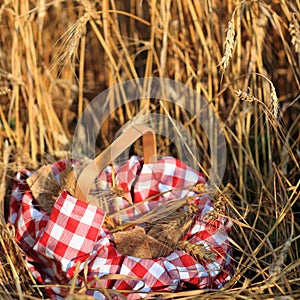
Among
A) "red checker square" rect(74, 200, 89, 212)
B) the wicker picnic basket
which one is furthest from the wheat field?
"red checker square" rect(74, 200, 89, 212)

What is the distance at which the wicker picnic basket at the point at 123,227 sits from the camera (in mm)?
825

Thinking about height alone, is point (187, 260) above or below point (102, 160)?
below

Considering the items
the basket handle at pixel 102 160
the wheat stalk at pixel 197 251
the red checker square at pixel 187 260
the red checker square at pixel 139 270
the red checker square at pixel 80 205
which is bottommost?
the red checker square at pixel 187 260

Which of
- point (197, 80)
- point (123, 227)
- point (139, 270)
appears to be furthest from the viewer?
point (197, 80)

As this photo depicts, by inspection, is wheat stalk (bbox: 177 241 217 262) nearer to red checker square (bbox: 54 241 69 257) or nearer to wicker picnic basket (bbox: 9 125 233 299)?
wicker picnic basket (bbox: 9 125 233 299)

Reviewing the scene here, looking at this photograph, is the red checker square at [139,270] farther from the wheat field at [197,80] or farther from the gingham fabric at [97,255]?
the wheat field at [197,80]

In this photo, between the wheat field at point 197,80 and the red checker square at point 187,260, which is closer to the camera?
the red checker square at point 187,260

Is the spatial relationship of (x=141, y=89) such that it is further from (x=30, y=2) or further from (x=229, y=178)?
(x=30, y=2)

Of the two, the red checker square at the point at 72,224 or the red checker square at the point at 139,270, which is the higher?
the red checker square at the point at 72,224

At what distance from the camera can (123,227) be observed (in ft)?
3.18

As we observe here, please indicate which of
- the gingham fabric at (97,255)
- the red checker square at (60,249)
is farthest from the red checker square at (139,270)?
the red checker square at (60,249)

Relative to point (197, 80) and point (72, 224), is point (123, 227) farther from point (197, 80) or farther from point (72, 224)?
point (197, 80)

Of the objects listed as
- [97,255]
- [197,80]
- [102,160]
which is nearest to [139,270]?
[97,255]

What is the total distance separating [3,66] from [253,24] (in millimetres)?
592
